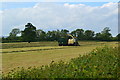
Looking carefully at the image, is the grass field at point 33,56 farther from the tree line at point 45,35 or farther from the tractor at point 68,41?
the tree line at point 45,35

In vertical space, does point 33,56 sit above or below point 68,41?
below

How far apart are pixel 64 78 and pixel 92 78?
3.63ft

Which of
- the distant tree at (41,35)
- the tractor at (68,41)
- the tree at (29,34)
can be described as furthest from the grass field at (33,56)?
the distant tree at (41,35)

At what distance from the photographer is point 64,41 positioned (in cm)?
4047

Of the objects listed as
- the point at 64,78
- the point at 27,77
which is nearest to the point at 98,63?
the point at 64,78

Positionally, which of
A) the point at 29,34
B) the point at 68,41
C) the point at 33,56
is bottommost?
the point at 33,56

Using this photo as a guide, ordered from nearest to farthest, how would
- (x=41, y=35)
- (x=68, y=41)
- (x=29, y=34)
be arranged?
(x=68, y=41)
(x=29, y=34)
(x=41, y=35)

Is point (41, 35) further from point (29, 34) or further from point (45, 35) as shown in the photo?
point (29, 34)

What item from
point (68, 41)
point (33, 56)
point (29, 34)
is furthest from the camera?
point (29, 34)

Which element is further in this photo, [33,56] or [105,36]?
[105,36]

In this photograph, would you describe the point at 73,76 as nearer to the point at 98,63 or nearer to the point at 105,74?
the point at 105,74

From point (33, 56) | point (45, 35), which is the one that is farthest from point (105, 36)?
point (33, 56)

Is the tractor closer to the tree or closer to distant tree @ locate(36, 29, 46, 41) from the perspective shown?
the tree

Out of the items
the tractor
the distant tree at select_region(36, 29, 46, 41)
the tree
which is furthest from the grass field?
→ the distant tree at select_region(36, 29, 46, 41)
